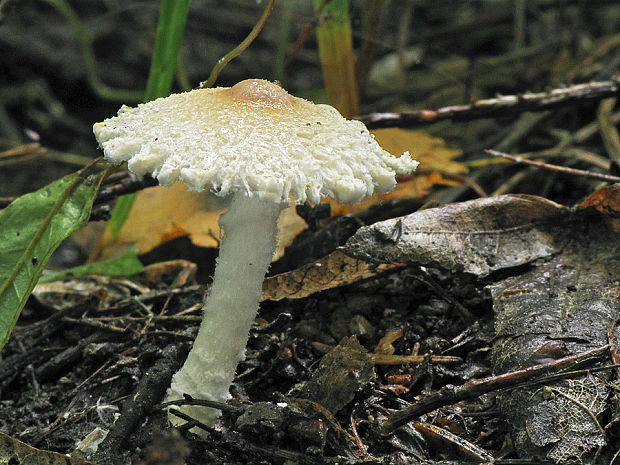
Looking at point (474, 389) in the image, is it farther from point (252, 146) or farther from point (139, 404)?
point (139, 404)

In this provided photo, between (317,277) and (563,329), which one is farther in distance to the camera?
(317,277)

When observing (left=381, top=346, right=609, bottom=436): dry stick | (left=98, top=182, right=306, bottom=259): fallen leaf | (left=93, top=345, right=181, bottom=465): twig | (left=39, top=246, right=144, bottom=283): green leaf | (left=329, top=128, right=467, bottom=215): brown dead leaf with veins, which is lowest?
(left=93, top=345, right=181, bottom=465): twig

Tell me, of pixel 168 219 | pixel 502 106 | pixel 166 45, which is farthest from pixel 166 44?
pixel 502 106

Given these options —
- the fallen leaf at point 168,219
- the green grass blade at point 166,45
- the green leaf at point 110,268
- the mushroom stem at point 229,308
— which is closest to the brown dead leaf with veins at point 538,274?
the mushroom stem at point 229,308

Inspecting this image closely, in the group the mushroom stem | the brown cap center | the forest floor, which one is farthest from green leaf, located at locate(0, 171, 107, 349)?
the brown cap center

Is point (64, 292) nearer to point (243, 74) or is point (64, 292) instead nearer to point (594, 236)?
point (594, 236)

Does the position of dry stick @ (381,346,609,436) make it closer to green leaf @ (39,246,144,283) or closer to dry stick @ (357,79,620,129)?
dry stick @ (357,79,620,129)

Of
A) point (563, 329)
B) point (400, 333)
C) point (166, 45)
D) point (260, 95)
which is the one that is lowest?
point (400, 333)
